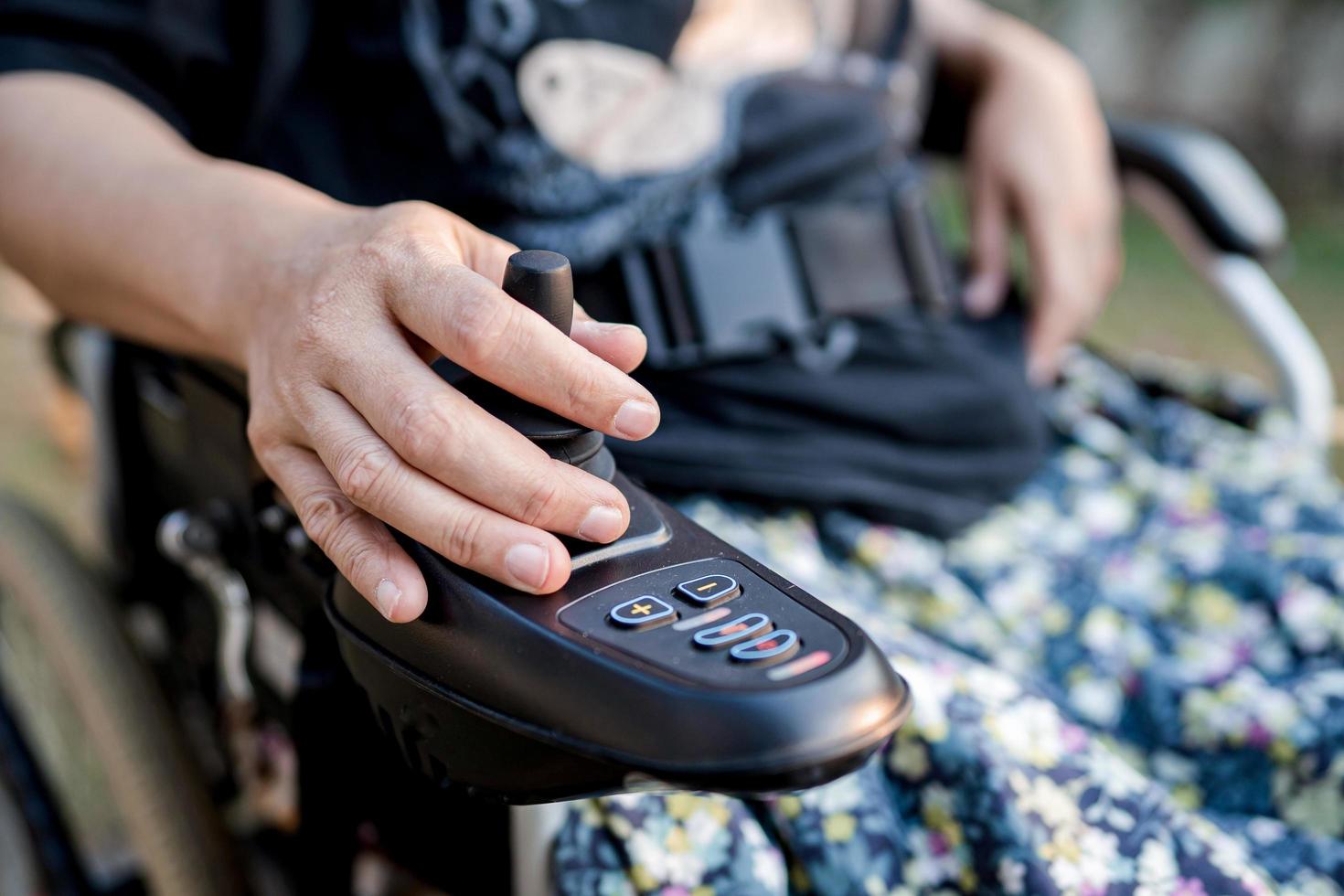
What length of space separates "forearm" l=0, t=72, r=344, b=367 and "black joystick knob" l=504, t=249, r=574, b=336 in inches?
4.7

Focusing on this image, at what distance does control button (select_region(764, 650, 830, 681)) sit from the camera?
338mm

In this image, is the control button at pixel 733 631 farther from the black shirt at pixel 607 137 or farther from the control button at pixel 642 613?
the black shirt at pixel 607 137

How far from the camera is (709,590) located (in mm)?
377

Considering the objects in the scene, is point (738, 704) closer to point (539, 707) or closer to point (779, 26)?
point (539, 707)

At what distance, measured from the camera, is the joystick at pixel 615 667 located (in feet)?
1.08

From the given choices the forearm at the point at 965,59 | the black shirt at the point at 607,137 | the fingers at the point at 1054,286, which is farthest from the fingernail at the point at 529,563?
the forearm at the point at 965,59

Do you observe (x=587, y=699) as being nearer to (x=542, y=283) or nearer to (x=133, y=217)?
(x=542, y=283)

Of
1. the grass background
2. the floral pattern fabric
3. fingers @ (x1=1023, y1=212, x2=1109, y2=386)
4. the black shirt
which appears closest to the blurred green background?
the grass background

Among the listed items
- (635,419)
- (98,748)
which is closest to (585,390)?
(635,419)

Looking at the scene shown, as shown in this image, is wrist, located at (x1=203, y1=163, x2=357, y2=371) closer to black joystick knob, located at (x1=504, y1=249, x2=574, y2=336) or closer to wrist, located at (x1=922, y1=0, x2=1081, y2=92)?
black joystick knob, located at (x1=504, y1=249, x2=574, y2=336)

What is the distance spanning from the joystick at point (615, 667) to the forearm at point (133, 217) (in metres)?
0.14

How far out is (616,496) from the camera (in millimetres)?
399

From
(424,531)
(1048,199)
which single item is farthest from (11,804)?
(1048,199)

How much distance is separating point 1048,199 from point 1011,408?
0.74ft
